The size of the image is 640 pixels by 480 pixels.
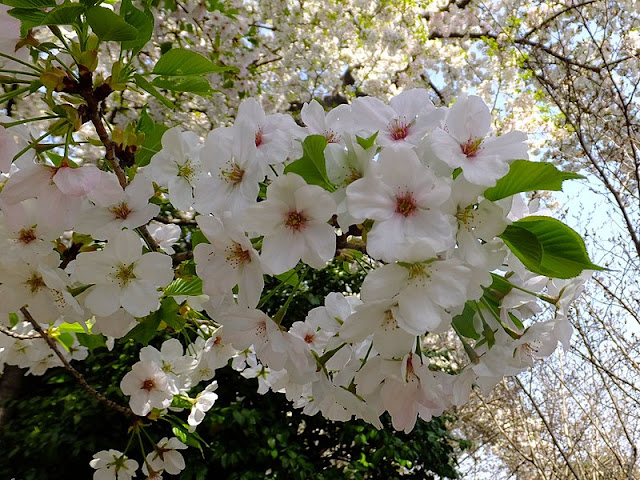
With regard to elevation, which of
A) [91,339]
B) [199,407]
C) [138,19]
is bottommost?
[199,407]

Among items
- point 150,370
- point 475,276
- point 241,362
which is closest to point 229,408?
point 241,362

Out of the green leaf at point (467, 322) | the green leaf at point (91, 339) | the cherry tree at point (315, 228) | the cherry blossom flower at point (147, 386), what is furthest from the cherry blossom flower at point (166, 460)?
the green leaf at point (467, 322)

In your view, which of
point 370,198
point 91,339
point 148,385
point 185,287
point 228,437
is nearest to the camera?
point 370,198

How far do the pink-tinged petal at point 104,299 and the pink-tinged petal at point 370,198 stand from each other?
1.23 ft

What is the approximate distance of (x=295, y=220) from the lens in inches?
21.6

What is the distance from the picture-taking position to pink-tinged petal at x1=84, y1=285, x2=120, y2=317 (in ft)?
2.26

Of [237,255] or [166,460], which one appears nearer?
[237,255]

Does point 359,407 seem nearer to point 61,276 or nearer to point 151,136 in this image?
point 61,276

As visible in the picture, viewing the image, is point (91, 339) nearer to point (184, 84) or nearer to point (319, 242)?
point (184, 84)

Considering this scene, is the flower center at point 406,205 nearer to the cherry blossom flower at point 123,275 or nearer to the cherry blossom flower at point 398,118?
the cherry blossom flower at point 398,118

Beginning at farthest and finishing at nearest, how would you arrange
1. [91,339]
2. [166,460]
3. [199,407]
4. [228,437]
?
[228,437] → [166,460] → [199,407] → [91,339]

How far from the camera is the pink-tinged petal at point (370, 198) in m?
0.50

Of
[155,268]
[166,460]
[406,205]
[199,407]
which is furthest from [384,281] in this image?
[166,460]

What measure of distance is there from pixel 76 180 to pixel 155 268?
154mm
